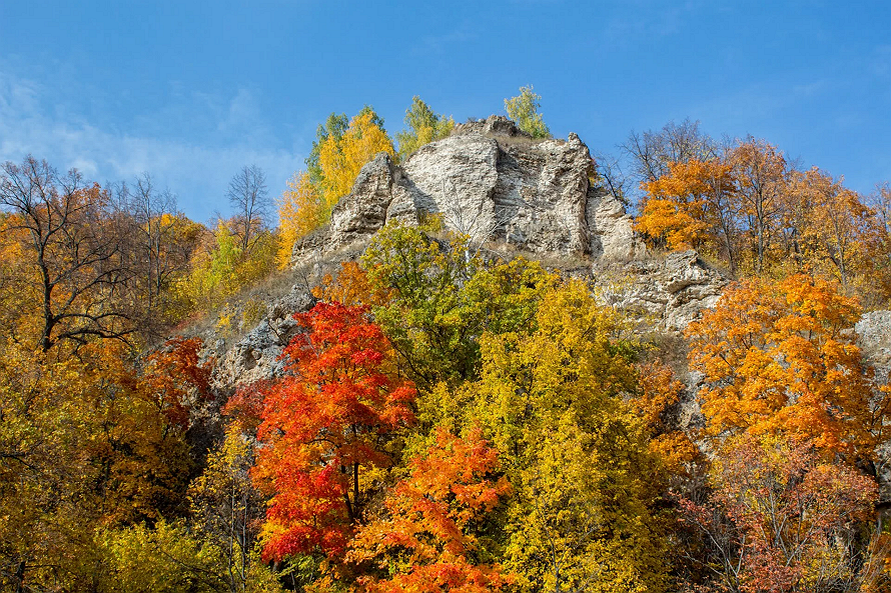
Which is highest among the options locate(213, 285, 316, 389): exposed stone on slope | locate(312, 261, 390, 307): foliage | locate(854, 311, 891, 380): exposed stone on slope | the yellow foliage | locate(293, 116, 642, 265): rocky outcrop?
the yellow foliage

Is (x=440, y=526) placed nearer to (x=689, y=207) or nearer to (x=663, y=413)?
(x=663, y=413)

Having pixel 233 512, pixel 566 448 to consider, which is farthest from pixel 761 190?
pixel 233 512

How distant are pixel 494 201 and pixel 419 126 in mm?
23752

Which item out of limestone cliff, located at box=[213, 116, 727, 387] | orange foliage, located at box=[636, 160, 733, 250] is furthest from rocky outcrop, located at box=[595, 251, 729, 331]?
orange foliage, located at box=[636, 160, 733, 250]

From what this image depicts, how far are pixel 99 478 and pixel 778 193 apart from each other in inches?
1539

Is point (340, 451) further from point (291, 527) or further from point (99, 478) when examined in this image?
point (99, 478)

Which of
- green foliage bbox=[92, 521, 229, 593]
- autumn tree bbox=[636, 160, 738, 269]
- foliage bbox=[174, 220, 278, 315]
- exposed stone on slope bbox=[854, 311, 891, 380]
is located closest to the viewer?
green foliage bbox=[92, 521, 229, 593]

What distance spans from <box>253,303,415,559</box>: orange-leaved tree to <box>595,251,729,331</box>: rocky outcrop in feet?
57.0

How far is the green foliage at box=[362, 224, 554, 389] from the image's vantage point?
21.1 meters

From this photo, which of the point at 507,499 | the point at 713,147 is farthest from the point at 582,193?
the point at 507,499

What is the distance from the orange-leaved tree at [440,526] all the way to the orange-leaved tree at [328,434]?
4.50 ft

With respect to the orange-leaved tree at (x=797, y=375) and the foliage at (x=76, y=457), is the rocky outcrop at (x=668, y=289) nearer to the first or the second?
the orange-leaved tree at (x=797, y=375)

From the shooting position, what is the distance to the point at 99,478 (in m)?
22.4

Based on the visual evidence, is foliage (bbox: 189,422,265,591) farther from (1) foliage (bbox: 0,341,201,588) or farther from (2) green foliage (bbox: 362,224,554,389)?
(2) green foliage (bbox: 362,224,554,389)
